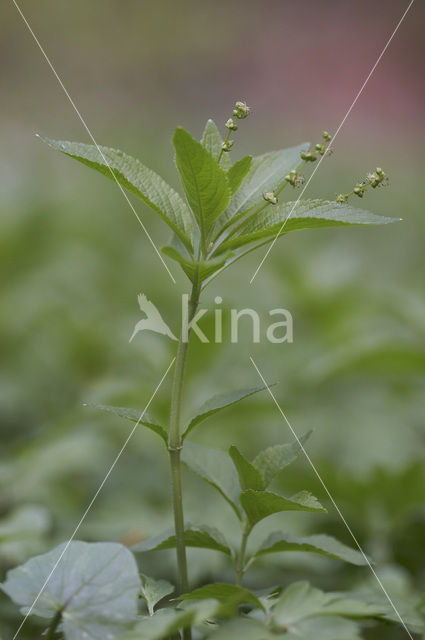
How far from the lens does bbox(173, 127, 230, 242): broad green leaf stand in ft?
1.84

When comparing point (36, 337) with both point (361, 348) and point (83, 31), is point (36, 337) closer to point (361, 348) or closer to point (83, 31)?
point (361, 348)

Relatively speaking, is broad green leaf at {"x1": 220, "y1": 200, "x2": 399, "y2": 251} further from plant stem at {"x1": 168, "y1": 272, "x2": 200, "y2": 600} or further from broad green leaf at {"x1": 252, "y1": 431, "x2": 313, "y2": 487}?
broad green leaf at {"x1": 252, "y1": 431, "x2": 313, "y2": 487}

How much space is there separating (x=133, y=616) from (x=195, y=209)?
35 cm

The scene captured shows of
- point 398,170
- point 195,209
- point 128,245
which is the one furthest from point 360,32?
point 195,209

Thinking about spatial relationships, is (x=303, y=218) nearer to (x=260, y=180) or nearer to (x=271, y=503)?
(x=260, y=180)

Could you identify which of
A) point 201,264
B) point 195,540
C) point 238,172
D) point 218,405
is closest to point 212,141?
point 238,172

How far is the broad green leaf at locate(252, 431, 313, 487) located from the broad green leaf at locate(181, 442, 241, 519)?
0.18 feet

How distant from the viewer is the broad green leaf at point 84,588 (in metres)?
0.52

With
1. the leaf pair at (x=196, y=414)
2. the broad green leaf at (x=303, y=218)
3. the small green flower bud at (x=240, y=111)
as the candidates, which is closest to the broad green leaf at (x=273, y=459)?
the leaf pair at (x=196, y=414)

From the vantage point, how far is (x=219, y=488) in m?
0.71

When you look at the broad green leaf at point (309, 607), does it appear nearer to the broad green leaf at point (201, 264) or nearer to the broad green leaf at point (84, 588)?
the broad green leaf at point (84, 588)

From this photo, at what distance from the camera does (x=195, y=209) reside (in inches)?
24.4

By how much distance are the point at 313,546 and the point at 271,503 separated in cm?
6

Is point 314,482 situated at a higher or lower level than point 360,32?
lower
